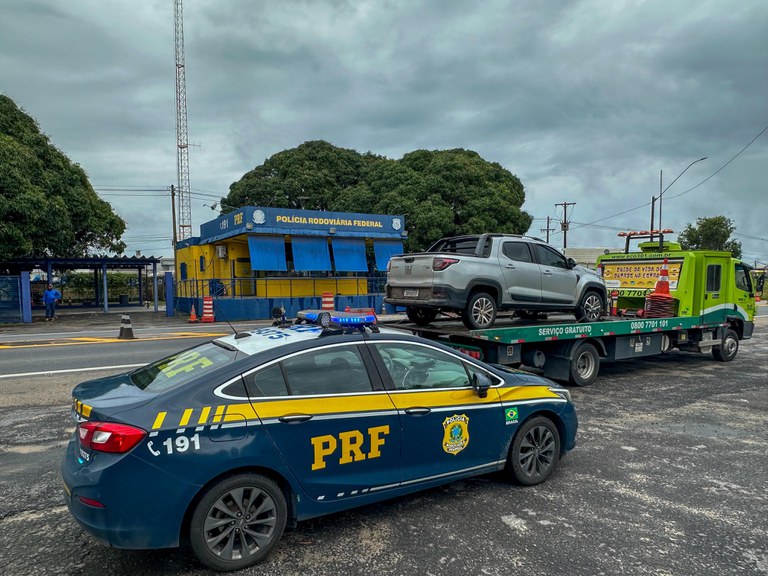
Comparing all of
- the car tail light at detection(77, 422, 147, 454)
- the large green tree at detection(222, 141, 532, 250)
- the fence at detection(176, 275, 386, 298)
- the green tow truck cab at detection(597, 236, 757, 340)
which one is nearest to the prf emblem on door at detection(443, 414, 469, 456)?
the car tail light at detection(77, 422, 147, 454)

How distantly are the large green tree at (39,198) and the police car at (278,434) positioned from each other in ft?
76.1

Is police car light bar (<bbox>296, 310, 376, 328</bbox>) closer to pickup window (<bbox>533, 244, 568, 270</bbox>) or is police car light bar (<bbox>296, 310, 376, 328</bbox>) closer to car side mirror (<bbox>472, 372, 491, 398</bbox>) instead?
car side mirror (<bbox>472, 372, 491, 398</bbox>)

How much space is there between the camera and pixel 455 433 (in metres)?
4.03

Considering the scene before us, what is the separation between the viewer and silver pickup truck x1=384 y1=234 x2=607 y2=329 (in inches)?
305

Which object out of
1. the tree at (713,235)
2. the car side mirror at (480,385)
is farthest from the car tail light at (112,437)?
the tree at (713,235)

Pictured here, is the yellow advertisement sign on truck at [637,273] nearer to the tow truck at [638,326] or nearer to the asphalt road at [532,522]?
the tow truck at [638,326]

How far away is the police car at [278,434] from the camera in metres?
2.97

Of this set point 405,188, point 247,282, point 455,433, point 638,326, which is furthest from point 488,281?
point 405,188

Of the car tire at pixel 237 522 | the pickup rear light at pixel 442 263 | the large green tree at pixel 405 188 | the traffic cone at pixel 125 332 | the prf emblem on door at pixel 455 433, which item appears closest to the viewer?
the car tire at pixel 237 522

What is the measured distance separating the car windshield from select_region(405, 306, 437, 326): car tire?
524 centimetres

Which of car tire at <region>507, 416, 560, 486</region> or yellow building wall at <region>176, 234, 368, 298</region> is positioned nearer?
car tire at <region>507, 416, 560, 486</region>

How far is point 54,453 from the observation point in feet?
17.2

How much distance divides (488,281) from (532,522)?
4.54m

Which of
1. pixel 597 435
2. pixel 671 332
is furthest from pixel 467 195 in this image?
pixel 597 435
